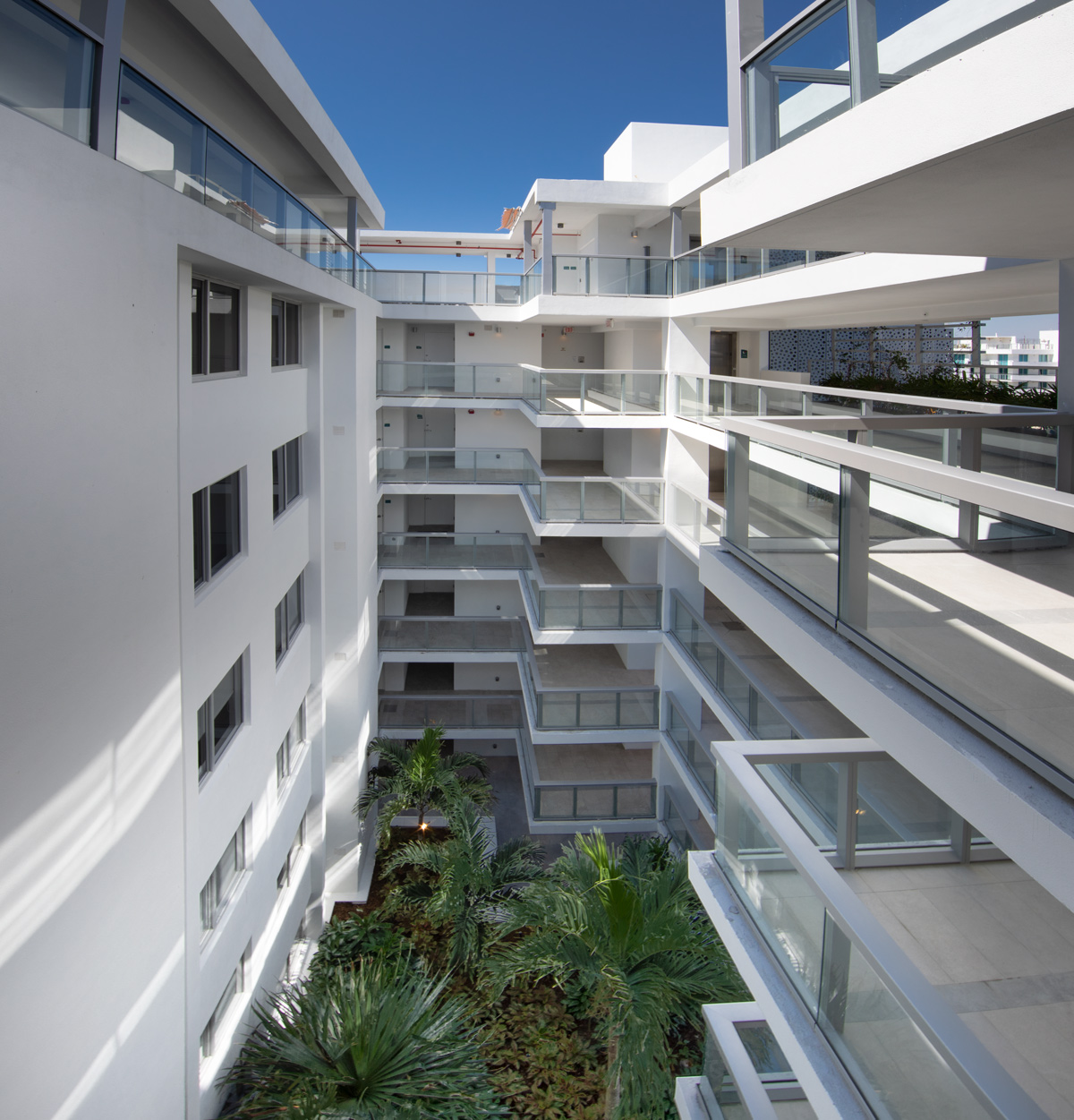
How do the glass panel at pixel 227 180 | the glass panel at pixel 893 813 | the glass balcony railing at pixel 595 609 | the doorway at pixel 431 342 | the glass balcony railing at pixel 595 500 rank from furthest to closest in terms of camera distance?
the doorway at pixel 431 342 < the glass balcony railing at pixel 595 609 < the glass balcony railing at pixel 595 500 < the glass panel at pixel 227 180 < the glass panel at pixel 893 813

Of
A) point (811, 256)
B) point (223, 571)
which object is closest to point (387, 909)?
point (223, 571)

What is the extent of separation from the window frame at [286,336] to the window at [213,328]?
133 cm

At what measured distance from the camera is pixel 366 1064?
6906 millimetres

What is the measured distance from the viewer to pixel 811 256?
9.22 metres

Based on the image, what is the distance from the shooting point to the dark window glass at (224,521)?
301 inches

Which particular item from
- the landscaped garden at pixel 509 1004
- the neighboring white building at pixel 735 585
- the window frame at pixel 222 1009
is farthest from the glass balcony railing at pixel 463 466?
the window frame at pixel 222 1009

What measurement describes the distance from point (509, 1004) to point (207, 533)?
713 cm

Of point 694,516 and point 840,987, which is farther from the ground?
point 694,516

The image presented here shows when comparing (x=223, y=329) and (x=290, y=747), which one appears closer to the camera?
(x=223, y=329)

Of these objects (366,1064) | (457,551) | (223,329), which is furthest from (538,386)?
(366,1064)

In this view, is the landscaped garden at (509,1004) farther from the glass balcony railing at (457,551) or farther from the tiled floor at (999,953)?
the glass balcony railing at (457,551)

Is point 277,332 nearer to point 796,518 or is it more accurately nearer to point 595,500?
point 595,500

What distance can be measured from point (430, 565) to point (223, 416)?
1006 centimetres

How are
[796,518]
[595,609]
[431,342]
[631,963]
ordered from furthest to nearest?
[431,342] < [595,609] < [631,963] < [796,518]
